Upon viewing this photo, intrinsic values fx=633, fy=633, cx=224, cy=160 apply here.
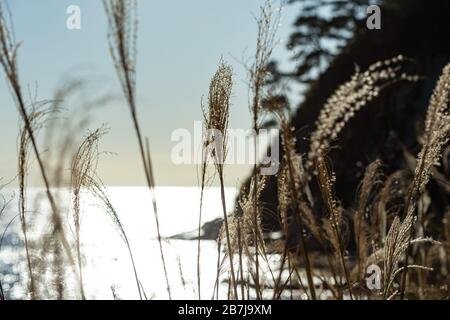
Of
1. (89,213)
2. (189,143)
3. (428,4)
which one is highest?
(428,4)

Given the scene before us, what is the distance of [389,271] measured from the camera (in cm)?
187

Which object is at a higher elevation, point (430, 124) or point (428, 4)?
point (428, 4)

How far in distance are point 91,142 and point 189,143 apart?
0.38 metres

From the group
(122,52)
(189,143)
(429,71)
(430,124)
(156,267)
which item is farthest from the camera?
(156,267)

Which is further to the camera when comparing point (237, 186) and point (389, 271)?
point (237, 186)

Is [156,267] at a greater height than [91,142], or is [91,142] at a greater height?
[91,142]

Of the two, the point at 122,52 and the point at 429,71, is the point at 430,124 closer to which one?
the point at 122,52
